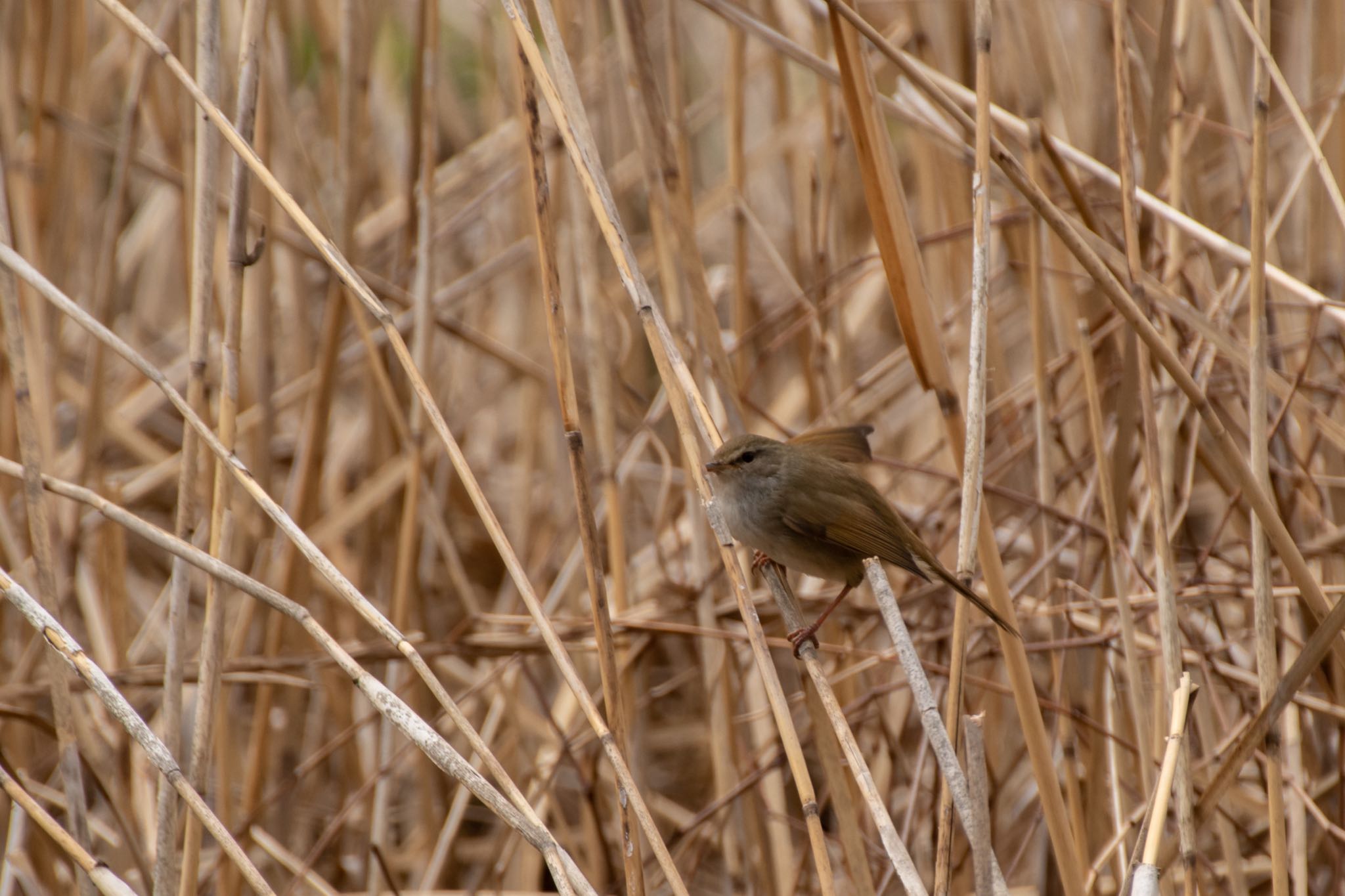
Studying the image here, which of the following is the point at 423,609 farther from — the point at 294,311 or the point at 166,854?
the point at 166,854

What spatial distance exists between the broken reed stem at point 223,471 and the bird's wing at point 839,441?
1.20 meters

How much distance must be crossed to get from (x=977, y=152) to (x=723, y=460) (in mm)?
819

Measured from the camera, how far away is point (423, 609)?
350cm

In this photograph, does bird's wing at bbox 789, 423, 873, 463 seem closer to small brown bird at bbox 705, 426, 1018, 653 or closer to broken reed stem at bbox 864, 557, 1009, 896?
small brown bird at bbox 705, 426, 1018, 653

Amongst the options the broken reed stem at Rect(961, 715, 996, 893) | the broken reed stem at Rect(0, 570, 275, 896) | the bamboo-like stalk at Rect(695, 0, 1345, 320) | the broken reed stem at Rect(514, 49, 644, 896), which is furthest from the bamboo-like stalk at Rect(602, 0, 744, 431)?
the broken reed stem at Rect(0, 570, 275, 896)

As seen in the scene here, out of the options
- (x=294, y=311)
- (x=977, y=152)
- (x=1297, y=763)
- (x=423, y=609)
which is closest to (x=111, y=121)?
(x=294, y=311)

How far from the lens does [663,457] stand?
3221mm

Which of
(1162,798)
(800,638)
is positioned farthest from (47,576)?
(1162,798)

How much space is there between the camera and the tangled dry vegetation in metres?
1.86

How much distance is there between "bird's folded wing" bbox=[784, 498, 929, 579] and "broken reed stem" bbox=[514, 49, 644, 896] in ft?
2.31

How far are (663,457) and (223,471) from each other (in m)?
1.35

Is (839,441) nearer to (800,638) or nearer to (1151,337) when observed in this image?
(800,638)

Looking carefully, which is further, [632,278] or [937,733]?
[632,278]

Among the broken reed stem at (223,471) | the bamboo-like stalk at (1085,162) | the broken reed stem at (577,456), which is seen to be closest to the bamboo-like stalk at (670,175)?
the bamboo-like stalk at (1085,162)
